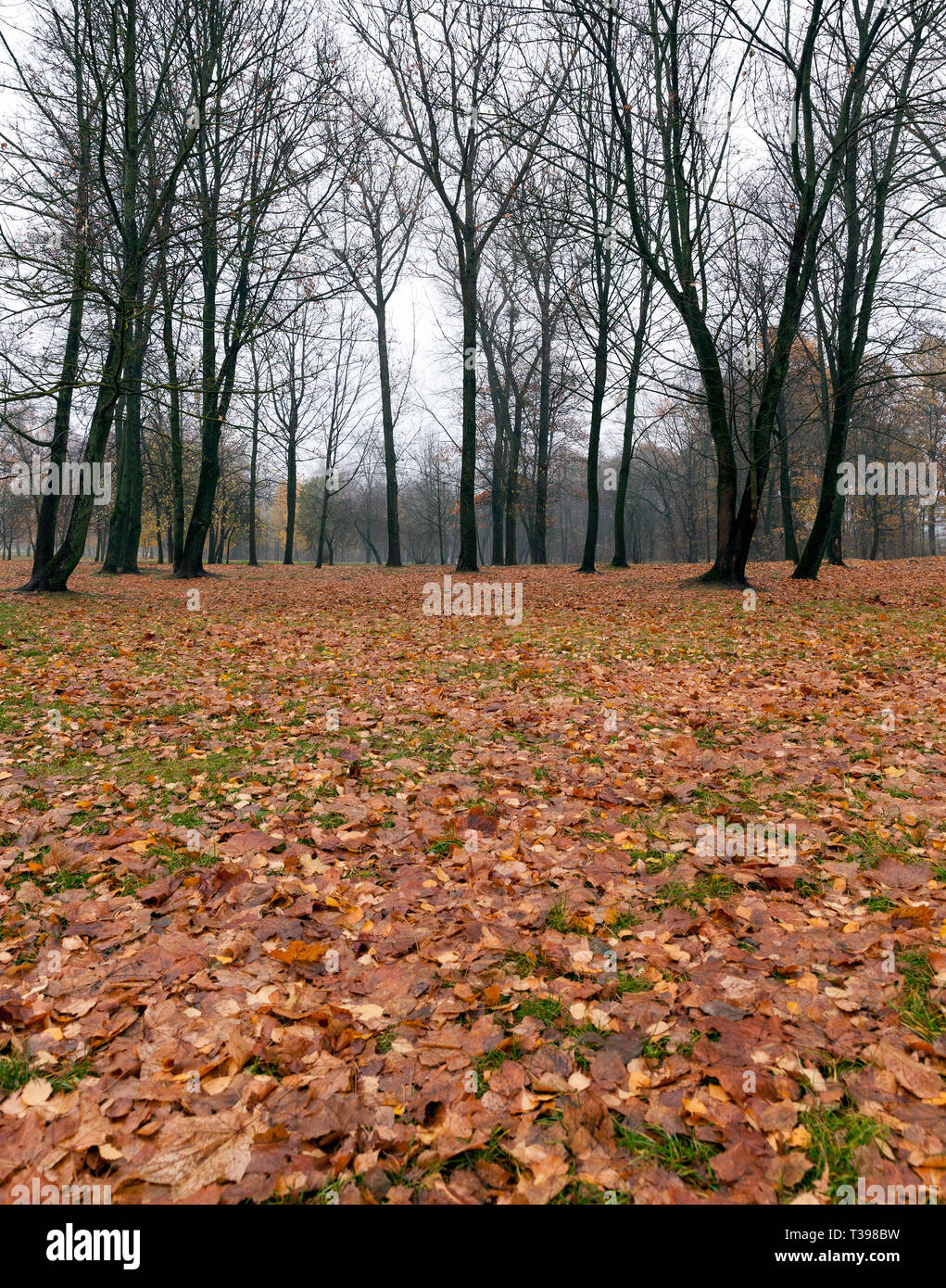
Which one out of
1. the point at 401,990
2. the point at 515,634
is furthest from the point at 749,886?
the point at 515,634

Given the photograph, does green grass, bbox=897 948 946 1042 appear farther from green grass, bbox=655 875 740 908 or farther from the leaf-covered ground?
green grass, bbox=655 875 740 908

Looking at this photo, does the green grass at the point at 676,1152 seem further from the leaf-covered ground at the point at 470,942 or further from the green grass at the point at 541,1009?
the green grass at the point at 541,1009

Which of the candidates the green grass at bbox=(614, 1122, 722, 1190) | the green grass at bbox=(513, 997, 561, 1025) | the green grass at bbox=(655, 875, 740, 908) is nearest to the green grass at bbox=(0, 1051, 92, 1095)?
the green grass at bbox=(513, 997, 561, 1025)

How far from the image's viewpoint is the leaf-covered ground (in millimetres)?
2033

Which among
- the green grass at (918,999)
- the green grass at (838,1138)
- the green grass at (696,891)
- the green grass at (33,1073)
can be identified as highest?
the green grass at (696,891)

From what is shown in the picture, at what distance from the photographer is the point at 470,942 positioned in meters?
3.06

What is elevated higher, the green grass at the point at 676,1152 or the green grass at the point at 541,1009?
the green grass at the point at 541,1009

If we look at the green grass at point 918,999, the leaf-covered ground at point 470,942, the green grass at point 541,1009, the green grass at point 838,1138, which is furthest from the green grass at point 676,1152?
the green grass at point 918,999

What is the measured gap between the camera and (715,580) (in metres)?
14.5

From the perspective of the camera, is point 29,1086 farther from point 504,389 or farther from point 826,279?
point 504,389

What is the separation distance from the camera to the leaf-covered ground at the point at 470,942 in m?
2.03

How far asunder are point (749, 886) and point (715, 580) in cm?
1195

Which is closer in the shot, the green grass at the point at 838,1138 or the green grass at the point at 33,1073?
the green grass at the point at 838,1138
